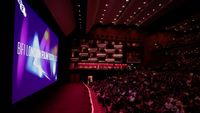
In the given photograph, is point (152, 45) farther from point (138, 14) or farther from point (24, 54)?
point (24, 54)

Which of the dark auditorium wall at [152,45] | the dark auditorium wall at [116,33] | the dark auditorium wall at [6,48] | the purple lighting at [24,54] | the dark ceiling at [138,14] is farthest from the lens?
the dark auditorium wall at [152,45]

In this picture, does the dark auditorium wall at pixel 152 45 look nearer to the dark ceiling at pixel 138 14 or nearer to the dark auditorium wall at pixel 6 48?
the dark ceiling at pixel 138 14

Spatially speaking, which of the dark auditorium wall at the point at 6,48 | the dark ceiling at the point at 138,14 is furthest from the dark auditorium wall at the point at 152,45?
the dark auditorium wall at the point at 6,48

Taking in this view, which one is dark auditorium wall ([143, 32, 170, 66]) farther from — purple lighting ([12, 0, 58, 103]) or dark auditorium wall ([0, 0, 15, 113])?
dark auditorium wall ([0, 0, 15, 113])

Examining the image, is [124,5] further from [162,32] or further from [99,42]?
[162,32]

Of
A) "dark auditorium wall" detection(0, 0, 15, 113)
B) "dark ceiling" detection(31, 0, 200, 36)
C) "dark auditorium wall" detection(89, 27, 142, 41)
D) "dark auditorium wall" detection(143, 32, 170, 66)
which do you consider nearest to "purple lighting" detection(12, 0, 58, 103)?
"dark auditorium wall" detection(0, 0, 15, 113)

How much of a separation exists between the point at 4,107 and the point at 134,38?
964 inches

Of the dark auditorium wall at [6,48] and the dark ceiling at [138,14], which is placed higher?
the dark ceiling at [138,14]

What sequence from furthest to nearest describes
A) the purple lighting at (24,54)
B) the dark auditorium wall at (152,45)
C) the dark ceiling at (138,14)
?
the dark auditorium wall at (152,45), the dark ceiling at (138,14), the purple lighting at (24,54)

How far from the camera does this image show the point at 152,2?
18516 mm

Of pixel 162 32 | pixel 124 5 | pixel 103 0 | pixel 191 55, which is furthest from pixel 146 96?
pixel 162 32

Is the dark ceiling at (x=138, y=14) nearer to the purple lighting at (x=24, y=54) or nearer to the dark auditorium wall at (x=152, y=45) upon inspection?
the dark auditorium wall at (x=152, y=45)

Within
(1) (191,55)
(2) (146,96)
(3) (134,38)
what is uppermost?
(3) (134,38)

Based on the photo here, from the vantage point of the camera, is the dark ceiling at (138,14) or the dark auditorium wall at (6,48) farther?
the dark ceiling at (138,14)
